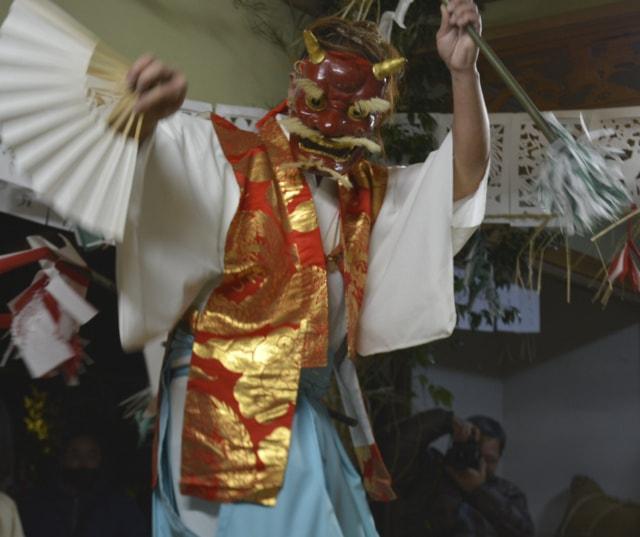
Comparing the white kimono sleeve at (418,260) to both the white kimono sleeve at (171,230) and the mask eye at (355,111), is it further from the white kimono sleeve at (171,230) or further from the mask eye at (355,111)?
the white kimono sleeve at (171,230)

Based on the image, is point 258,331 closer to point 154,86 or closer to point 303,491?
point 303,491

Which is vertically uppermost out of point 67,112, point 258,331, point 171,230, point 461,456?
point 67,112

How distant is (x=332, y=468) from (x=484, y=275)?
158cm

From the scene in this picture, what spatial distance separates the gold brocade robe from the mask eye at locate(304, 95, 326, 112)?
8cm

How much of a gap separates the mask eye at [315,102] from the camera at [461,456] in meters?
2.75

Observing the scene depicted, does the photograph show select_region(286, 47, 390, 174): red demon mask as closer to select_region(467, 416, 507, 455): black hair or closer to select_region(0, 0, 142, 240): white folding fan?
select_region(0, 0, 142, 240): white folding fan

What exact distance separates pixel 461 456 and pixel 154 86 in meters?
3.08

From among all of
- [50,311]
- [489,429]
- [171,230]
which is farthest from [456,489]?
[171,230]

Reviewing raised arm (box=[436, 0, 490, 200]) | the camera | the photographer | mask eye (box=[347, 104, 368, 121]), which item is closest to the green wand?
raised arm (box=[436, 0, 490, 200])

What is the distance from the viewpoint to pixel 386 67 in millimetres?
1405

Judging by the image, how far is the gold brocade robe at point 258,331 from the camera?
128 cm

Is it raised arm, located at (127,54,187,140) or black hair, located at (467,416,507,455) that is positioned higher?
raised arm, located at (127,54,187,140)

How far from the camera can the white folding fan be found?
1104 millimetres

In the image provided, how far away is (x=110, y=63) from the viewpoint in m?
1.11
